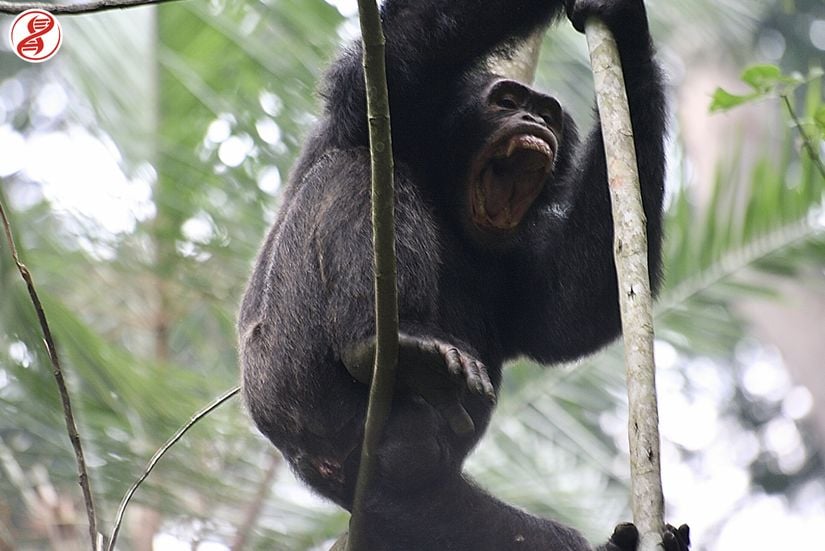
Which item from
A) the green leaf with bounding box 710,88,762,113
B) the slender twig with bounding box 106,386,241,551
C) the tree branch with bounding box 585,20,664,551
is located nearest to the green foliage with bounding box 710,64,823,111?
the green leaf with bounding box 710,88,762,113

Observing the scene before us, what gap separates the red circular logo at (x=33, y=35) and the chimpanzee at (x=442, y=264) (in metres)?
1.01

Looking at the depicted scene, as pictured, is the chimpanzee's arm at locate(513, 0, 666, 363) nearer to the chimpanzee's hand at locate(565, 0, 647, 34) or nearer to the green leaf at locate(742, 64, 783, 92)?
the chimpanzee's hand at locate(565, 0, 647, 34)

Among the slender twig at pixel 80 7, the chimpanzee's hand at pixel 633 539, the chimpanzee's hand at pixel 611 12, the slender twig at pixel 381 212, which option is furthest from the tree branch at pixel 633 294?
the slender twig at pixel 80 7

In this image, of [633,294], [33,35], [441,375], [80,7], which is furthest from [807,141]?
[33,35]

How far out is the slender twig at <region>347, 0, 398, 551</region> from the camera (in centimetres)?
267

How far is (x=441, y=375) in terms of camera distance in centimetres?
323

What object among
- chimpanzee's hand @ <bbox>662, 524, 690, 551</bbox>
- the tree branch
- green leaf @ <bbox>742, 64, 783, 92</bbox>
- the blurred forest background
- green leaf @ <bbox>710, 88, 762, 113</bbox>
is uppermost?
green leaf @ <bbox>742, 64, 783, 92</bbox>

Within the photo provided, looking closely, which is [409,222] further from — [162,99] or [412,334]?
[162,99]

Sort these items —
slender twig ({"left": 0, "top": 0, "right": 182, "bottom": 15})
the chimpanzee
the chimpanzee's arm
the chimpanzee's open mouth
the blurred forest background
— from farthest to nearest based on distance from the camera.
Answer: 1. the blurred forest background
2. the chimpanzee's arm
3. the chimpanzee's open mouth
4. the chimpanzee
5. slender twig ({"left": 0, "top": 0, "right": 182, "bottom": 15})

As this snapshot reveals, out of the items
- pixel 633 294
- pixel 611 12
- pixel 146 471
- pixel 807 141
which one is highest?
pixel 807 141

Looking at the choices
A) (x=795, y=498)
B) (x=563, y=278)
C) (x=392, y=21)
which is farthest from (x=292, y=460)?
(x=795, y=498)

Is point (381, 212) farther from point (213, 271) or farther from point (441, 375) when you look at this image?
point (213, 271)

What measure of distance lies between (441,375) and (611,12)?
1.42 meters

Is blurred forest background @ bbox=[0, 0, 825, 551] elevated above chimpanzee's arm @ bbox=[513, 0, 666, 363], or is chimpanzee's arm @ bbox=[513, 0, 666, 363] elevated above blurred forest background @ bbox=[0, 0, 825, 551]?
chimpanzee's arm @ bbox=[513, 0, 666, 363]
